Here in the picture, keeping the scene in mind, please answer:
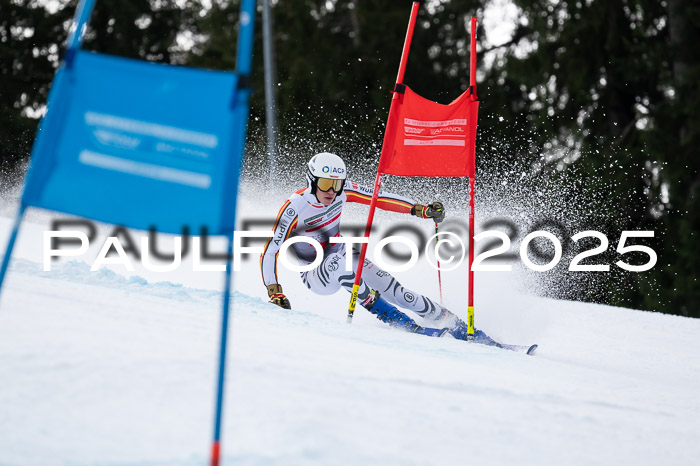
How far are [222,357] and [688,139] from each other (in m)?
13.4

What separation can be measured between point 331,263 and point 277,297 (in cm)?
56

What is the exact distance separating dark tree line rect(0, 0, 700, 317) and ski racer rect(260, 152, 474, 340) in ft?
31.0

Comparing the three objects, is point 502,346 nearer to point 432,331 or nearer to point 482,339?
point 482,339

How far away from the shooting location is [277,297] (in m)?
5.85

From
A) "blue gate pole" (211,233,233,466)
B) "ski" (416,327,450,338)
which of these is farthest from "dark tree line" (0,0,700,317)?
"blue gate pole" (211,233,233,466)

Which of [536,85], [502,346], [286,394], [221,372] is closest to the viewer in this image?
[221,372]

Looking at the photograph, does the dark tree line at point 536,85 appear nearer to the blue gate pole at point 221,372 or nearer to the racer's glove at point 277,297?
the racer's glove at point 277,297

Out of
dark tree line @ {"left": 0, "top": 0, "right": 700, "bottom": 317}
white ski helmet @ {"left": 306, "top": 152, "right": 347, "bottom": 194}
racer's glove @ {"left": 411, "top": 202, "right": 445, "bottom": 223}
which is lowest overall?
racer's glove @ {"left": 411, "top": 202, "right": 445, "bottom": 223}

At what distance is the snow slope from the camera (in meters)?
2.50

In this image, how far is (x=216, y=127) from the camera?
2.42 m

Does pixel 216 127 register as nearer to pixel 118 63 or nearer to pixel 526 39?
pixel 118 63

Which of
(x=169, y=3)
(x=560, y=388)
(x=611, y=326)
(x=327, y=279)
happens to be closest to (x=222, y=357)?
(x=560, y=388)

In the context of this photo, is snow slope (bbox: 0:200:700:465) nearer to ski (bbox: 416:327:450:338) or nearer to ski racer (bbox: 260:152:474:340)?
ski (bbox: 416:327:450:338)

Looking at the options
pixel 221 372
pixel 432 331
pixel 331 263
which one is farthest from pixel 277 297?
pixel 221 372
